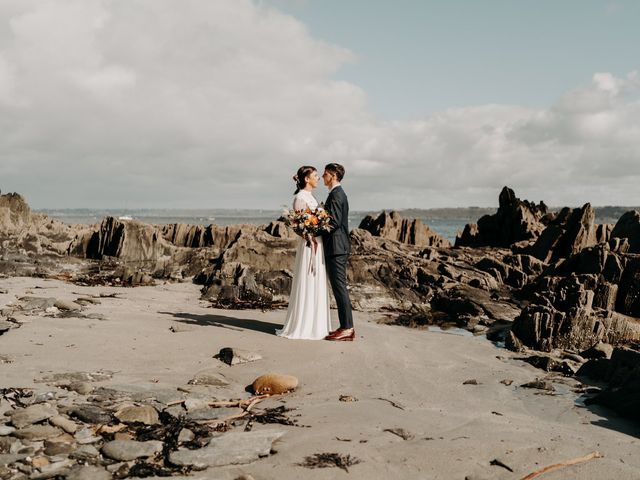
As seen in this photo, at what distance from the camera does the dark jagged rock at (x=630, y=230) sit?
52.2 ft

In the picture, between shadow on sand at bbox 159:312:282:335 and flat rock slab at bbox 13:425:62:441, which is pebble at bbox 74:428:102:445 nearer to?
flat rock slab at bbox 13:425:62:441

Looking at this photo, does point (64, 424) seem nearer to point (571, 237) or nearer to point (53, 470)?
point (53, 470)

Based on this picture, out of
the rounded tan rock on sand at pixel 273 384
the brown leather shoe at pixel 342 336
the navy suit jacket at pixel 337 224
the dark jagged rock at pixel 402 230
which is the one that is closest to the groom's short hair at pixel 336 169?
the navy suit jacket at pixel 337 224

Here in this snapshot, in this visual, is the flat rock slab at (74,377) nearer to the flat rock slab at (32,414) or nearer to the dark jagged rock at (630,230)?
the flat rock slab at (32,414)

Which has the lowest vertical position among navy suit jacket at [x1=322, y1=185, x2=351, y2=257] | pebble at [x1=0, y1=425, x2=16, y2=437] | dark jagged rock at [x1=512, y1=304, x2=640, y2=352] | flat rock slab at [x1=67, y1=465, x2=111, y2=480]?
flat rock slab at [x1=67, y1=465, x2=111, y2=480]

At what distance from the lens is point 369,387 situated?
241 inches

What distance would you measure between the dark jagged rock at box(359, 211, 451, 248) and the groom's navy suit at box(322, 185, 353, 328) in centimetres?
1630

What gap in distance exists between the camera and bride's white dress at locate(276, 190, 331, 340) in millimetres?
8461

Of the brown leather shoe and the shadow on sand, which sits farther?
the shadow on sand

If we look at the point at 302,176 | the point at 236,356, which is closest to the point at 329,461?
the point at 236,356

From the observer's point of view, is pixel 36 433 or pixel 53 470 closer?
pixel 53 470

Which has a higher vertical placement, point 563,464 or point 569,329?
point 569,329

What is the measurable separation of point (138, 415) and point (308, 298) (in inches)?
166

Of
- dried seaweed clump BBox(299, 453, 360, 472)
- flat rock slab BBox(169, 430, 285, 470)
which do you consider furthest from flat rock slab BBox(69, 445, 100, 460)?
dried seaweed clump BBox(299, 453, 360, 472)
